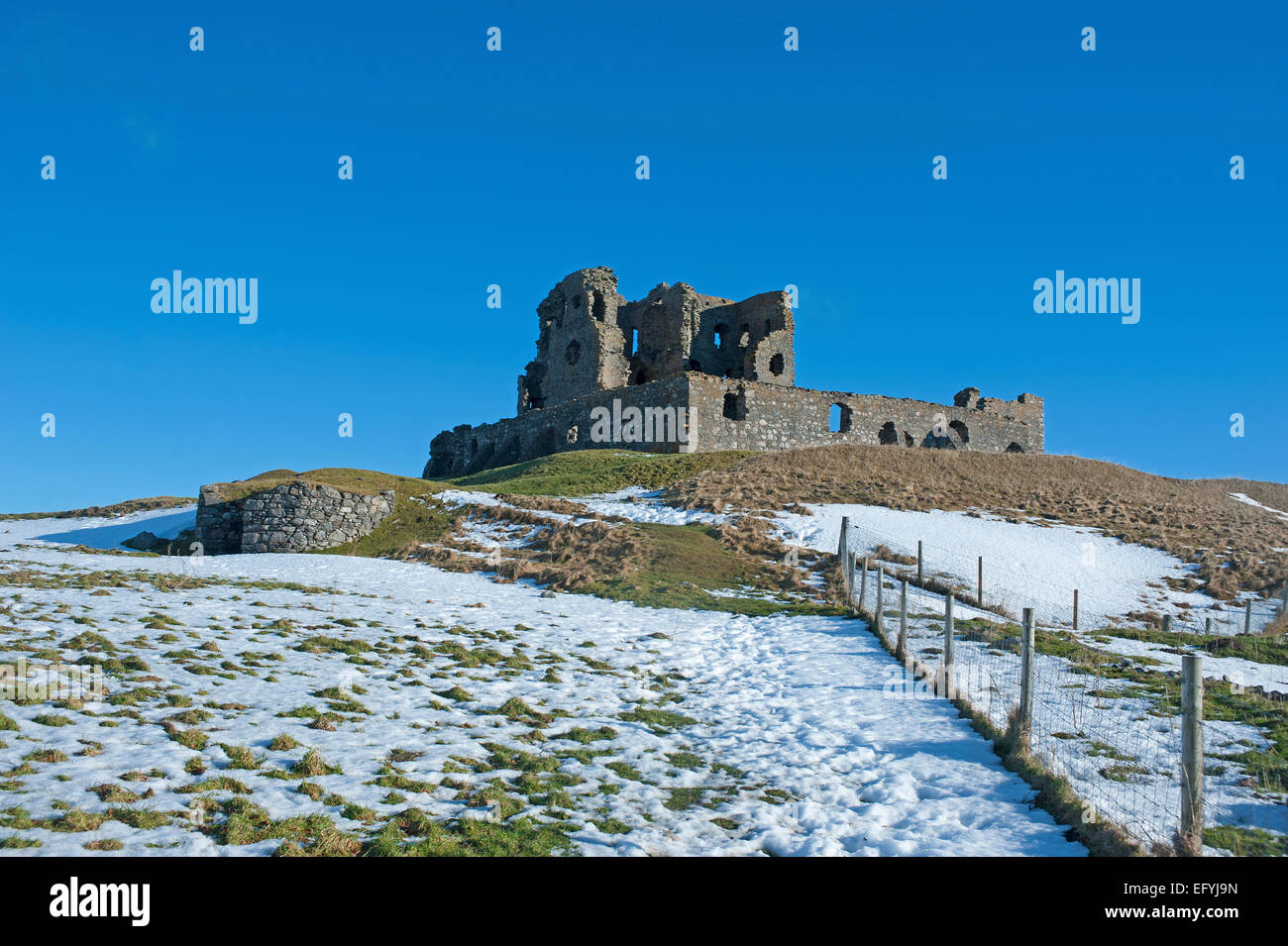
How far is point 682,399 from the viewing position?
1730 inches

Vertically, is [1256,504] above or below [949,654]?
above

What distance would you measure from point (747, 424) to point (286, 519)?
87.8 feet

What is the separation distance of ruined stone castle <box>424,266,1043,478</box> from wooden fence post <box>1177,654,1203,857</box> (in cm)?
3673

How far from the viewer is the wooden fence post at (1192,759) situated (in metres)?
6.62

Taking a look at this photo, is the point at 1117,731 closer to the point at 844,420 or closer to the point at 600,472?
the point at 600,472

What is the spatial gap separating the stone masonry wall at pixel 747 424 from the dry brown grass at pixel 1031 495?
4438 mm

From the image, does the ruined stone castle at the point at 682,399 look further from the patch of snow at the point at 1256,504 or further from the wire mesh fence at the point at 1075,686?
the wire mesh fence at the point at 1075,686

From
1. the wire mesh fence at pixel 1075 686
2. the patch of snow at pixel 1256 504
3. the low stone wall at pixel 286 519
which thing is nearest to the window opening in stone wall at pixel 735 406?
the low stone wall at pixel 286 519

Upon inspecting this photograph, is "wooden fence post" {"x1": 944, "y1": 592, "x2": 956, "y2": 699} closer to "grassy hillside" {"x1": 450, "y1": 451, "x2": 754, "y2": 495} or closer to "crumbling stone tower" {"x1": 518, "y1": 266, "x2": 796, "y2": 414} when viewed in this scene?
"grassy hillside" {"x1": 450, "y1": 451, "x2": 754, "y2": 495}

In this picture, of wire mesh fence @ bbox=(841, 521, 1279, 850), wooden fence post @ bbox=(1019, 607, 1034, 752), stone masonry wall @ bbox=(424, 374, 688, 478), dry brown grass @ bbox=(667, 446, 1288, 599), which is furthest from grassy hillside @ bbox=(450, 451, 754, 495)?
wooden fence post @ bbox=(1019, 607, 1034, 752)

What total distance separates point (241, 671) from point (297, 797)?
494 centimetres

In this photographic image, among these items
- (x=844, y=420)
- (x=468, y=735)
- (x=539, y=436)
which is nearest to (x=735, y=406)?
(x=844, y=420)
